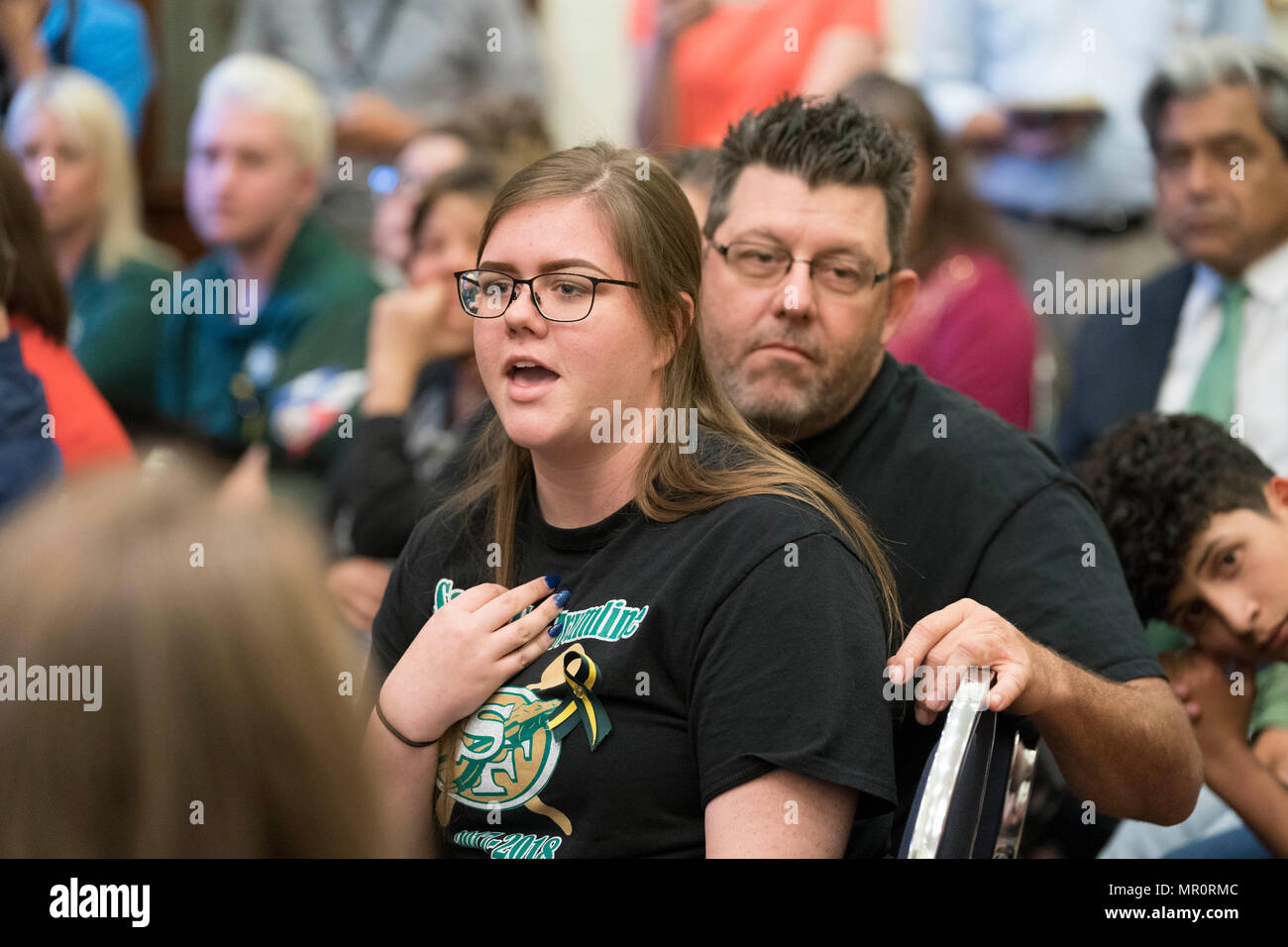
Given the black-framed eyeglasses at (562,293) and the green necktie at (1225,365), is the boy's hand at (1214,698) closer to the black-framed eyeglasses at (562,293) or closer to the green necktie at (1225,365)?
the green necktie at (1225,365)

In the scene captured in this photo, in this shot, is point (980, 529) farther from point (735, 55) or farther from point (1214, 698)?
point (735, 55)

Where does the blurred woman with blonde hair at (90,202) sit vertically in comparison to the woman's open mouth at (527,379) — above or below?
above

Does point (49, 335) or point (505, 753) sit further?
point (49, 335)

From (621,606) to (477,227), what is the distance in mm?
1954

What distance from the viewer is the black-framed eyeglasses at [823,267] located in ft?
7.23

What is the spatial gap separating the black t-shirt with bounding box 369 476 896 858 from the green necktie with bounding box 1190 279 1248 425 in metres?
1.63

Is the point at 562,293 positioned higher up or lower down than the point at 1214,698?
higher up

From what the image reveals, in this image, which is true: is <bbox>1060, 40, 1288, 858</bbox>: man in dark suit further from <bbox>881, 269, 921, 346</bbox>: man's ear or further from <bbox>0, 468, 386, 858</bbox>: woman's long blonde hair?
<bbox>0, 468, 386, 858</bbox>: woman's long blonde hair

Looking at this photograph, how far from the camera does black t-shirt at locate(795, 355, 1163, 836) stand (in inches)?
74.3

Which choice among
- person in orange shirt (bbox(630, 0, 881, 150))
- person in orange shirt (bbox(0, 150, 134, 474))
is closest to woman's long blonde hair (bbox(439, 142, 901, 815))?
person in orange shirt (bbox(0, 150, 134, 474))
